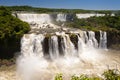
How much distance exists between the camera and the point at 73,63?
35.8m

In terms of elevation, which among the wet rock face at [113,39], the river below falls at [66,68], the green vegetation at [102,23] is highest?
the green vegetation at [102,23]

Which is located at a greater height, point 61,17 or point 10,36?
point 61,17

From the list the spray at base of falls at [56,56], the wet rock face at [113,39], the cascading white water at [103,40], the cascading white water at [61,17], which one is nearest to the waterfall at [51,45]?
the spray at base of falls at [56,56]

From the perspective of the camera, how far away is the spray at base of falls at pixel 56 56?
1273 inches

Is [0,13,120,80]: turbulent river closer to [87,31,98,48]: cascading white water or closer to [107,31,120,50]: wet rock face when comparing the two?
[87,31,98,48]: cascading white water

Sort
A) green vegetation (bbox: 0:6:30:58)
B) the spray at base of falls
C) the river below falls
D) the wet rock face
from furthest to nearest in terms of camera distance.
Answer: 1. the wet rock face
2. green vegetation (bbox: 0:6:30:58)
3. the spray at base of falls
4. the river below falls

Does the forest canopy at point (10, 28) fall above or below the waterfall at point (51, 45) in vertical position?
above

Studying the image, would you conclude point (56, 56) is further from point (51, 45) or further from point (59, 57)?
point (51, 45)

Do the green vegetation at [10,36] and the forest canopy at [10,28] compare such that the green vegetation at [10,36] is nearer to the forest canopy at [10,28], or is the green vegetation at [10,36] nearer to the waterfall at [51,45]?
the forest canopy at [10,28]

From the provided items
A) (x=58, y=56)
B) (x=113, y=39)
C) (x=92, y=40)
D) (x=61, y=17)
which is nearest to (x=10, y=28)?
(x=58, y=56)

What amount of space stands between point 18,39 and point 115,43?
2016 cm

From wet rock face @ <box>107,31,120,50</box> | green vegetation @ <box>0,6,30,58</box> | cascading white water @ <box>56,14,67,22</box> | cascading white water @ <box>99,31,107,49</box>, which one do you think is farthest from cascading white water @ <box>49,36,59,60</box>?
cascading white water @ <box>56,14,67,22</box>

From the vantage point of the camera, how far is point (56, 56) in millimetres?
37562

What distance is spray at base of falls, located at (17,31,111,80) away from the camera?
32344 millimetres
